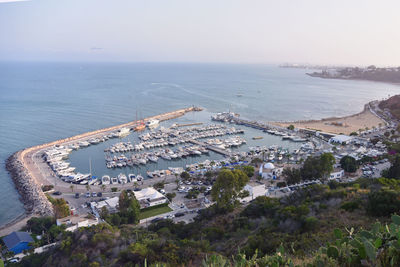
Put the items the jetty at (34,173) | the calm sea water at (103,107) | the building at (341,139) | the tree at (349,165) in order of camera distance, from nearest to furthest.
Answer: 1. the jetty at (34,173)
2. the tree at (349,165)
3. the building at (341,139)
4. the calm sea water at (103,107)

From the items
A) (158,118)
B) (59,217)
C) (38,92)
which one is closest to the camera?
(59,217)

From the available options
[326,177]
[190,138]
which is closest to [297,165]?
[326,177]

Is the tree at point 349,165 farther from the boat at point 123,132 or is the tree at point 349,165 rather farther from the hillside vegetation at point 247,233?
the boat at point 123,132

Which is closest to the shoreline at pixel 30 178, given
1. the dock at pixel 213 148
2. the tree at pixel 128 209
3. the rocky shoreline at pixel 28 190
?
the rocky shoreline at pixel 28 190

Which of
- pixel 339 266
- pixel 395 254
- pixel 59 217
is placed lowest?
pixel 59 217

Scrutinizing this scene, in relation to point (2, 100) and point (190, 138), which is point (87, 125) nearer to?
point (190, 138)

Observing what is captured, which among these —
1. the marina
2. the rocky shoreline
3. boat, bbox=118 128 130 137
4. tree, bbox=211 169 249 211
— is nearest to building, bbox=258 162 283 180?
the marina
